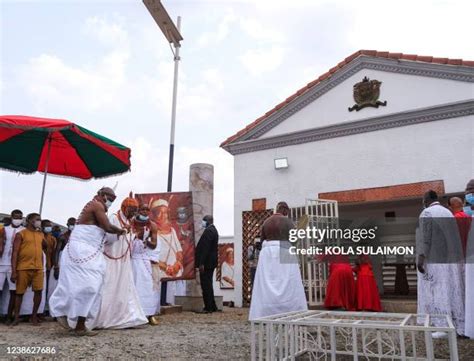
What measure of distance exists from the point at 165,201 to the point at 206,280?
1.62 meters

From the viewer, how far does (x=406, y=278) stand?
12617 millimetres

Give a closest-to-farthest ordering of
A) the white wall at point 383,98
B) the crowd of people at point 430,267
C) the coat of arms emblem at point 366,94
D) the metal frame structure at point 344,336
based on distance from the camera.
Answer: the metal frame structure at point 344,336 < the crowd of people at point 430,267 < the white wall at point 383,98 < the coat of arms emblem at point 366,94

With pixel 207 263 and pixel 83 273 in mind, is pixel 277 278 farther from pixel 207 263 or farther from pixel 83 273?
pixel 207 263

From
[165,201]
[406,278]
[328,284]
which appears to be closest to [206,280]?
[165,201]

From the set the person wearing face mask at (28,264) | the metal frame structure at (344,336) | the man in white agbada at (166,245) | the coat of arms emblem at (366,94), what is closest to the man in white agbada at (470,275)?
the metal frame structure at (344,336)

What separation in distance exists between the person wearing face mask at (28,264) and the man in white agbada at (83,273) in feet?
4.89

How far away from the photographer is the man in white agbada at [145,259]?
6148 millimetres

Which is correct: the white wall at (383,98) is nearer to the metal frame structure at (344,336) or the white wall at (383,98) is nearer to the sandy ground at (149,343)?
the metal frame structure at (344,336)

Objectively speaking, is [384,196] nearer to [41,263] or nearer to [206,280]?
[206,280]

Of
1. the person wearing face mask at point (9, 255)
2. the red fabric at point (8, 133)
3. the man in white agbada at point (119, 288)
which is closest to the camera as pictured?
the man in white agbada at point (119, 288)

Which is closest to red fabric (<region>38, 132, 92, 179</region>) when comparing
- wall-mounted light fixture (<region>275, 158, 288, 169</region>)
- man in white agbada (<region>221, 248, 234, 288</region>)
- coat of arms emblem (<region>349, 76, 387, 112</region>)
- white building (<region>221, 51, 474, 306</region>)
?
white building (<region>221, 51, 474, 306</region>)

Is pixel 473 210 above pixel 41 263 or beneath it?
above

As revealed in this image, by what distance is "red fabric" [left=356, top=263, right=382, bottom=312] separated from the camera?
809cm

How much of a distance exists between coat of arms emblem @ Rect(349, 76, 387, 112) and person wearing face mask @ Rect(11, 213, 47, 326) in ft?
20.6
